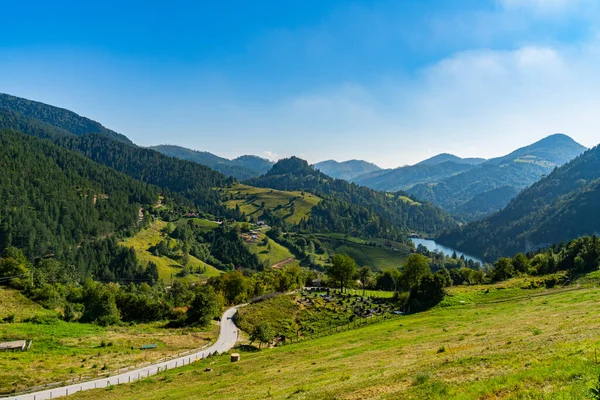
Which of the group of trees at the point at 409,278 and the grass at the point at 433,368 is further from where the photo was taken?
the group of trees at the point at 409,278

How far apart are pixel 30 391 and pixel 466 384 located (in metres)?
48.6

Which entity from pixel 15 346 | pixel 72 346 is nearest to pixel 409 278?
pixel 72 346

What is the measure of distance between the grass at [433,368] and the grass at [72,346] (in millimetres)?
10264

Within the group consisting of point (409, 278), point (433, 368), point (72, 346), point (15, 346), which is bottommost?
point (72, 346)

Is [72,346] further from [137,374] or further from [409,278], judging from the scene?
[409,278]

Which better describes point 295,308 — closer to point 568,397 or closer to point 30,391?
point 30,391

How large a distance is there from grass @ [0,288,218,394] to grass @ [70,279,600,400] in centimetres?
1026

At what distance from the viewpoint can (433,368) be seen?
22.7 meters

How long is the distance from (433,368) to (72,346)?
2454 inches

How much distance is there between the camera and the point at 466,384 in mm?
17000

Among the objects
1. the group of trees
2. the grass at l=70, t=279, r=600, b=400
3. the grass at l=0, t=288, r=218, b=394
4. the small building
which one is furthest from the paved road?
the group of trees

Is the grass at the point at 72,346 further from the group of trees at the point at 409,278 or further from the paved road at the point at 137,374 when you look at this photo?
the group of trees at the point at 409,278

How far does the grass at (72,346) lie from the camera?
45094 millimetres

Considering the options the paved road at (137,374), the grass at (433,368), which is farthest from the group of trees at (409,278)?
the paved road at (137,374)
